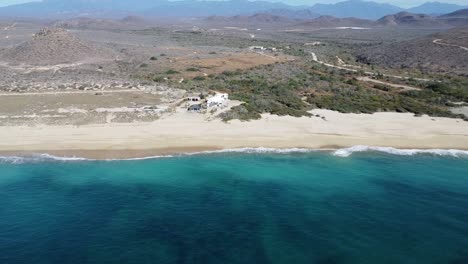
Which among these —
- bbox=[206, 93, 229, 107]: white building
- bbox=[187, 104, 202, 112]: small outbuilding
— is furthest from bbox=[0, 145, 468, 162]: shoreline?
bbox=[206, 93, 229, 107]: white building

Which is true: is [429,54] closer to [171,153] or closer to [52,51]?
[171,153]

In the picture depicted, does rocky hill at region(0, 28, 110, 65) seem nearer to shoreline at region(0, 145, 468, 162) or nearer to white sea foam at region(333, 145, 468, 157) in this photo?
shoreline at region(0, 145, 468, 162)

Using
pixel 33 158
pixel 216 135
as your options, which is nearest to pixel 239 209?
pixel 216 135

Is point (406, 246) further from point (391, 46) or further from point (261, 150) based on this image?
point (391, 46)

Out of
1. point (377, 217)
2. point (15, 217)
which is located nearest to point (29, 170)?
point (15, 217)

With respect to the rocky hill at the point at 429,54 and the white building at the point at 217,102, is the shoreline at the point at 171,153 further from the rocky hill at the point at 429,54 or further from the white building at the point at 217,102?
the rocky hill at the point at 429,54

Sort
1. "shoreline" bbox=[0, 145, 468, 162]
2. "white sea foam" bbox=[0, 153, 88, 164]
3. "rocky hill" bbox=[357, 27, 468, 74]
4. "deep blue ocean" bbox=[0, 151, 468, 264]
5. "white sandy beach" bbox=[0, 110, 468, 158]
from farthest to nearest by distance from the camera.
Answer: "rocky hill" bbox=[357, 27, 468, 74], "white sandy beach" bbox=[0, 110, 468, 158], "shoreline" bbox=[0, 145, 468, 162], "white sea foam" bbox=[0, 153, 88, 164], "deep blue ocean" bbox=[0, 151, 468, 264]
